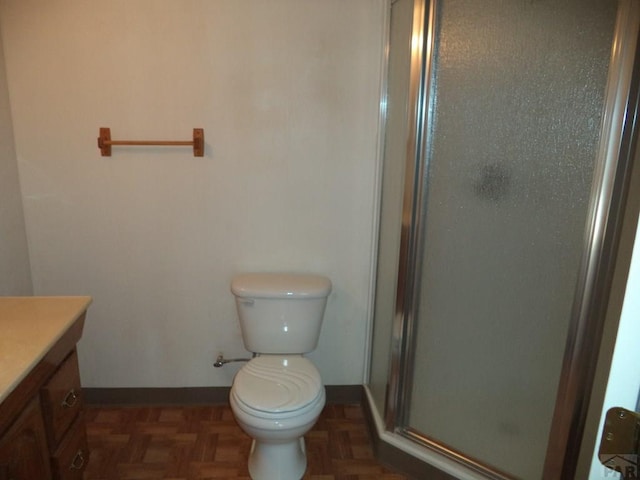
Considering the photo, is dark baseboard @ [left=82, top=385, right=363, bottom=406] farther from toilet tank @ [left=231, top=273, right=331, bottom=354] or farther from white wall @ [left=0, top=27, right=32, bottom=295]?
white wall @ [left=0, top=27, right=32, bottom=295]

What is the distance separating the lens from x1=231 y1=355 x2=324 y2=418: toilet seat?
160 centimetres

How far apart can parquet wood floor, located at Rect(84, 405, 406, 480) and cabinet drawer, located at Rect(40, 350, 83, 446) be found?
62cm

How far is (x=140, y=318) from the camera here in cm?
212

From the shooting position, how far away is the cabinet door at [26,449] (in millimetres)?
1026

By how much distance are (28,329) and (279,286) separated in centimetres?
95

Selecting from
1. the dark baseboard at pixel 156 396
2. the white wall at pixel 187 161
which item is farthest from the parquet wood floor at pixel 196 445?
the white wall at pixel 187 161

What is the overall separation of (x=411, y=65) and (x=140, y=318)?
171cm

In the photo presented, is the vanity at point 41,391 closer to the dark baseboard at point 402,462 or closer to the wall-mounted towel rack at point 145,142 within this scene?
the wall-mounted towel rack at point 145,142

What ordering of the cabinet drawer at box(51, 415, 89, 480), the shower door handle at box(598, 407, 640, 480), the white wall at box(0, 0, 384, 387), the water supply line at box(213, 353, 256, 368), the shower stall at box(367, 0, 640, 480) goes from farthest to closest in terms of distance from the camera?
1. the water supply line at box(213, 353, 256, 368)
2. the white wall at box(0, 0, 384, 387)
3. the cabinet drawer at box(51, 415, 89, 480)
4. the shower stall at box(367, 0, 640, 480)
5. the shower door handle at box(598, 407, 640, 480)

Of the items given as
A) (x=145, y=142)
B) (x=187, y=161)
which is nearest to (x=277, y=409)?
(x=187, y=161)

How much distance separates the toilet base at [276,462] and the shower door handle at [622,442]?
140cm

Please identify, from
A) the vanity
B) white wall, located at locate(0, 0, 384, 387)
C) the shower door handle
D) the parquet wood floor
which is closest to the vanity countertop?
the vanity

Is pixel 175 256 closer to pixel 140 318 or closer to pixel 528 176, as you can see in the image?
pixel 140 318

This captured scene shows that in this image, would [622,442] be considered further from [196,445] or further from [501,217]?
[196,445]
